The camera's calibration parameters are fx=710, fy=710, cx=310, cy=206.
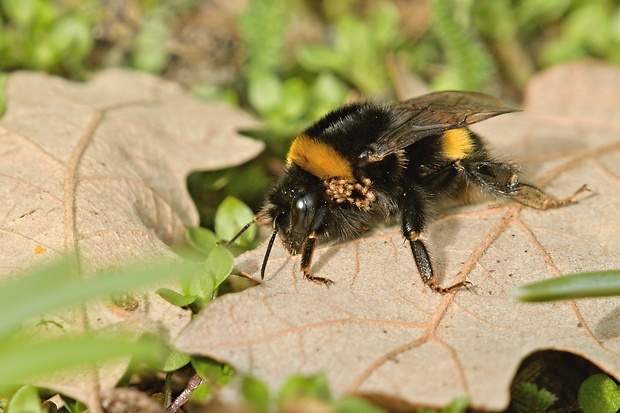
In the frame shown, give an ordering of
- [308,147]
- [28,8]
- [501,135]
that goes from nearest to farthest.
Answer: [308,147] < [501,135] < [28,8]

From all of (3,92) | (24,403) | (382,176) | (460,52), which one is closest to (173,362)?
(24,403)

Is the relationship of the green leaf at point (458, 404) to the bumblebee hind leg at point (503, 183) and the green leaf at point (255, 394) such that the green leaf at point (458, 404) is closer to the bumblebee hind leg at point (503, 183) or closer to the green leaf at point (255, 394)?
the green leaf at point (255, 394)

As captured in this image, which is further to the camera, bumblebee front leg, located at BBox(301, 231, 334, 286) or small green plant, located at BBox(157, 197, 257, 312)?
bumblebee front leg, located at BBox(301, 231, 334, 286)

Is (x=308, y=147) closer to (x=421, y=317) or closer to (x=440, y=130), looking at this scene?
(x=440, y=130)

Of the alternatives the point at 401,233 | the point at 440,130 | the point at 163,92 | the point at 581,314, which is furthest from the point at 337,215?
the point at 163,92

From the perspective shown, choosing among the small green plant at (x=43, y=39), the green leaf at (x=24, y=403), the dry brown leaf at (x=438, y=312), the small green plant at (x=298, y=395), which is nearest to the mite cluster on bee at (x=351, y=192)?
the dry brown leaf at (x=438, y=312)

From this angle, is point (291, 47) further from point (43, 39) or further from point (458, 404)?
point (458, 404)

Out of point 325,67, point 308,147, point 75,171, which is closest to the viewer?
point 308,147

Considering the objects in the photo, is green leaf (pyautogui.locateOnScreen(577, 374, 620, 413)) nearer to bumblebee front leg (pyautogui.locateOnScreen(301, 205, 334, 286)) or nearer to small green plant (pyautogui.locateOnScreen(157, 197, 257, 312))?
bumblebee front leg (pyautogui.locateOnScreen(301, 205, 334, 286))

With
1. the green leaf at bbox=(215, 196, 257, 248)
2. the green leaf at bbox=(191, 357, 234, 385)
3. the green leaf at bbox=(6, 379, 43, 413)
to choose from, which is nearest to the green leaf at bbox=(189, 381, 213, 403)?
the green leaf at bbox=(191, 357, 234, 385)
